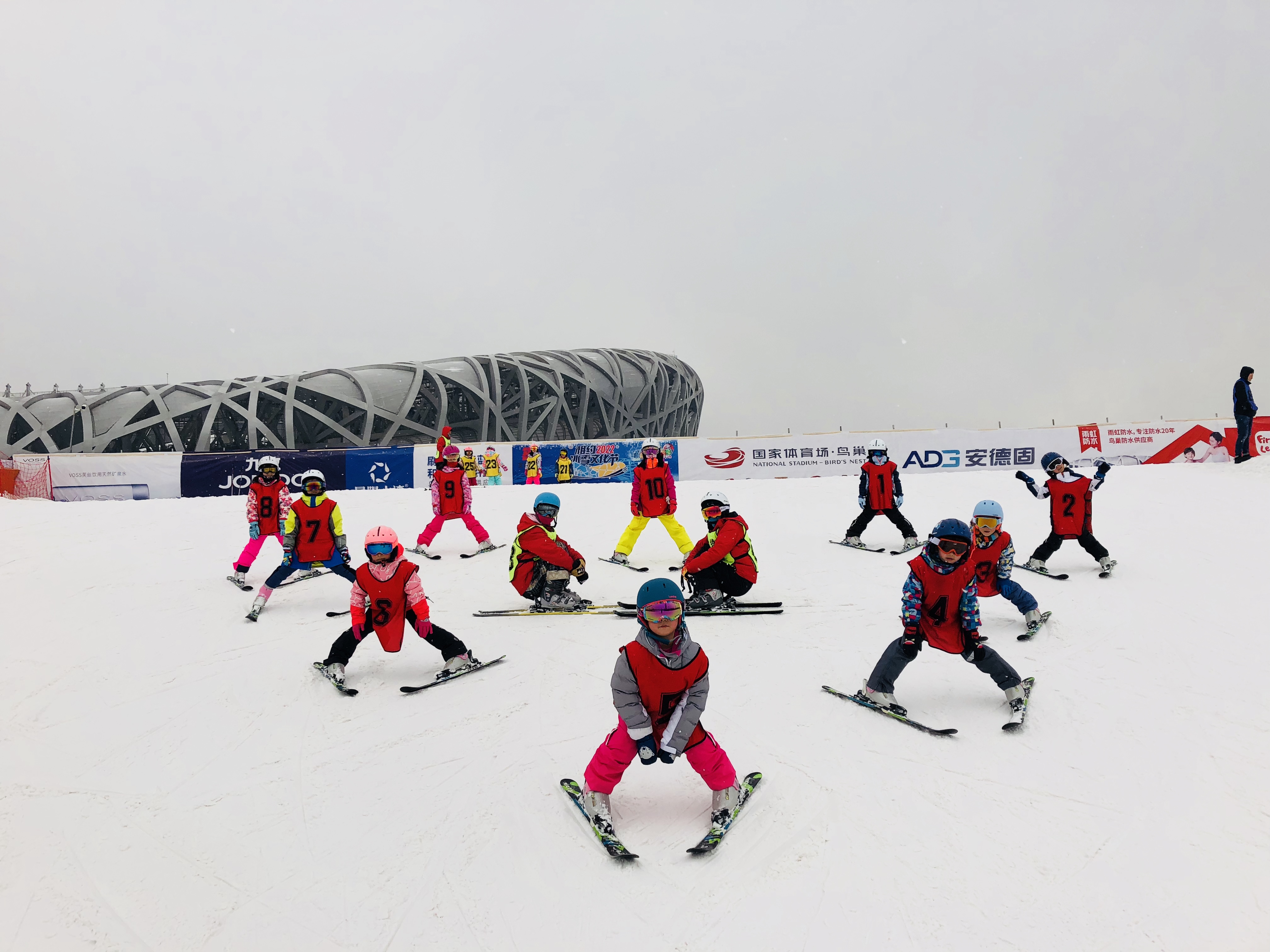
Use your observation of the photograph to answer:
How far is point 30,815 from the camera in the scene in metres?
3.54

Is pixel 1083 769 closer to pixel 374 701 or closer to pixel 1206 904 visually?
pixel 1206 904

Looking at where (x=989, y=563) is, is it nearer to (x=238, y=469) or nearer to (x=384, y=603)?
(x=384, y=603)

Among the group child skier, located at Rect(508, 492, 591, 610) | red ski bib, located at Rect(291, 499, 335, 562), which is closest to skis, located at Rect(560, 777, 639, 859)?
child skier, located at Rect(508, 492, 591, 610)

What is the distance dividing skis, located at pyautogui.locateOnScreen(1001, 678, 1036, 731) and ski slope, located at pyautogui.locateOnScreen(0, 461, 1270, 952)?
52 millimetres

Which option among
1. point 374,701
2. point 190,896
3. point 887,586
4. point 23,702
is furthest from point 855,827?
point 23,702

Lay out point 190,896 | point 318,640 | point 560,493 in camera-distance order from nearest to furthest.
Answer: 1. point 190,896
2. point 318,640
3. point 560,493

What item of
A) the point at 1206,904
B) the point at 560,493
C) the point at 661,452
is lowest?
the point at 560,493

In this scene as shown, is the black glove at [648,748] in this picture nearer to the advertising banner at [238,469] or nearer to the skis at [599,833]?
the skis at [599,833]

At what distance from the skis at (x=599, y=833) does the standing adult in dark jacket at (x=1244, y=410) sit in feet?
49.3

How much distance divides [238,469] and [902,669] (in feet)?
60.6

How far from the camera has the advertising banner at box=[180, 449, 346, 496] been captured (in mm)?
17750

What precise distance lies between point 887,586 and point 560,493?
958 centimetres

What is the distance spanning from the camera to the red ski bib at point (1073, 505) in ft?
24.7

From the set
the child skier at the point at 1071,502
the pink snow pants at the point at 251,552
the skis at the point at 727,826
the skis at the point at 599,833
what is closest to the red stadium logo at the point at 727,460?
the child skier at the point at 1071,502
